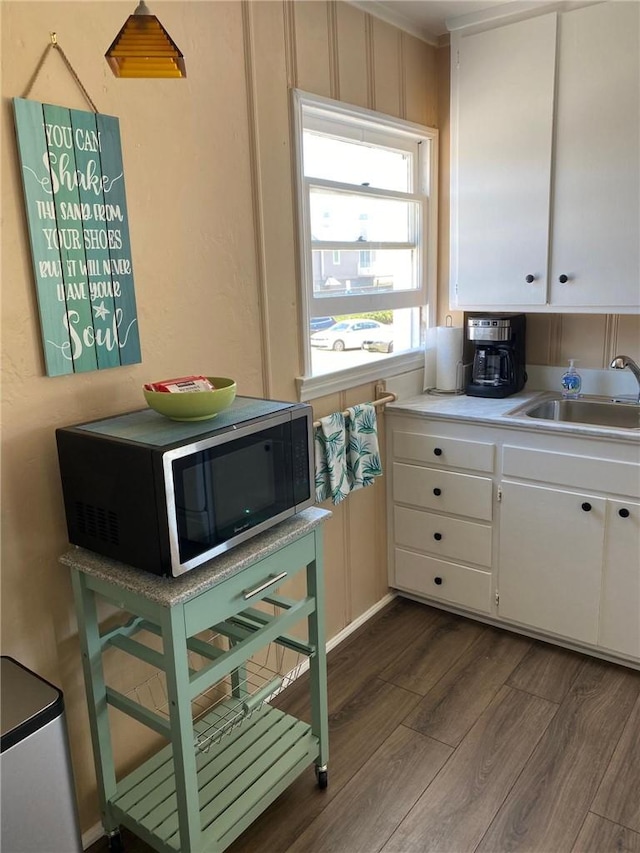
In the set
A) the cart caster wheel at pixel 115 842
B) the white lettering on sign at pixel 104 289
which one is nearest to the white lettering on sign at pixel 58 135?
the white lettering on sign at pixel 104 289

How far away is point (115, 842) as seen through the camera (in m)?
1.72

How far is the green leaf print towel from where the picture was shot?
231 cm

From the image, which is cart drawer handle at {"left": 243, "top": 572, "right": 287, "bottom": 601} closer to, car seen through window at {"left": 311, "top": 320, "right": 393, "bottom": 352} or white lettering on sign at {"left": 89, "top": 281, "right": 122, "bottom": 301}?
white lettering on sign at {"left": 89, "top": 281, "right": 122, "bottom": 301}

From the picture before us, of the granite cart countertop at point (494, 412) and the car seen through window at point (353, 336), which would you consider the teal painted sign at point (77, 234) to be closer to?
the car seen through window at point (353, 336)

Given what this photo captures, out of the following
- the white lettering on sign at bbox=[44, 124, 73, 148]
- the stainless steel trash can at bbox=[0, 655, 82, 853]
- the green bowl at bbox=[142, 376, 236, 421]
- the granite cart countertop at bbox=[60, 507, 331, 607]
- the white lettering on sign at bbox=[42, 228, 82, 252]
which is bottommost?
the stainless steel trash can at bbox=[0, 655, 82, 853]

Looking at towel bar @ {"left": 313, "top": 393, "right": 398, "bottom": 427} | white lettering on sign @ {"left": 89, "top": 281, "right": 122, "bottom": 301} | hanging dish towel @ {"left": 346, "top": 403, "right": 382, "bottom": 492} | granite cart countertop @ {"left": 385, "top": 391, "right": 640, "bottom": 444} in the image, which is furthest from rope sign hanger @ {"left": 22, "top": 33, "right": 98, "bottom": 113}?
granite cart countertop @ {"left": 385, "top": 391, "right": 640, "bottom": 444}

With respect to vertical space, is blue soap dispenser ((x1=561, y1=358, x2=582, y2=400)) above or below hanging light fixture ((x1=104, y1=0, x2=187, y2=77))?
below

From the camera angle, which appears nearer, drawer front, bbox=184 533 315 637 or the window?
drawer front, bbox=184 533 315 637

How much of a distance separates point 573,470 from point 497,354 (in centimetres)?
66

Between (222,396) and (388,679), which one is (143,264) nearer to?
(222,396)

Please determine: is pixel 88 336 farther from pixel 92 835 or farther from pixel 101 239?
pixel 92 835

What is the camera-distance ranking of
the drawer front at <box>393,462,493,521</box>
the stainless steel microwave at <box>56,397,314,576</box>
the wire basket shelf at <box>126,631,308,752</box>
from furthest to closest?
the drawer front at <box>393,462,493,521</box>, the wire basket shelf at <box>126,631,308,752</box>, the stainless steel microwave at <box>56,397,314,576</box>

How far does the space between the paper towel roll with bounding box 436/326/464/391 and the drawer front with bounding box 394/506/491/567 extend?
595mm

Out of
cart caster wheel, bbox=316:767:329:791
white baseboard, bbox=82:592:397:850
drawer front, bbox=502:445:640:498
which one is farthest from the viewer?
white baseboard, bbox=82:592:397:850
